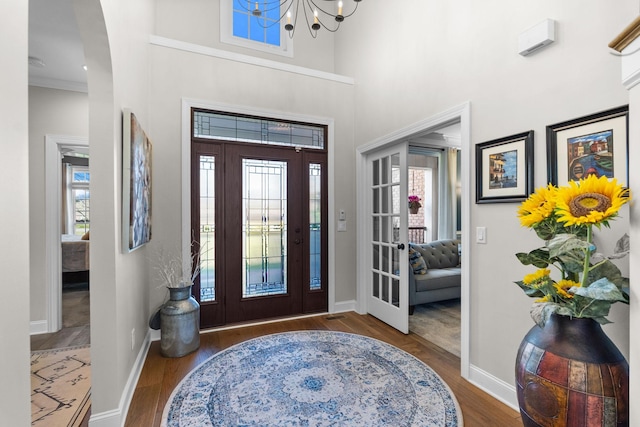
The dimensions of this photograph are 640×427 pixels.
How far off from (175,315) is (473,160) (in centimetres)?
277

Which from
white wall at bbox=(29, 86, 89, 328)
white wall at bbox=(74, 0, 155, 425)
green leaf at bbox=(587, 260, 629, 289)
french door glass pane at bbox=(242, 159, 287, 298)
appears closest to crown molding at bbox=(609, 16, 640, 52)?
green leaf at bbox=(587, 260, 629, 289)

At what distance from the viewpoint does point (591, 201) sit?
48.7 inches

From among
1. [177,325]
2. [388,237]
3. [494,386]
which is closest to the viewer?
[494,386]

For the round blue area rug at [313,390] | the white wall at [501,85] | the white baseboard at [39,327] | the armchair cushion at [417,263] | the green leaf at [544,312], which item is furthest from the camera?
the armchair cushion at [417,263]

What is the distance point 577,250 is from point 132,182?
2.50 metres

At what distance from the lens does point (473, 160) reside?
7.67 feet

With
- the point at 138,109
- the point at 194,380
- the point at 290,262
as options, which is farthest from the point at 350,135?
the point at 194,380

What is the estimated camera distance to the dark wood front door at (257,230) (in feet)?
11.2

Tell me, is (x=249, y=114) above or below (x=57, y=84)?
below

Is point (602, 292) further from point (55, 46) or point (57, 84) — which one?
point (57, 84)

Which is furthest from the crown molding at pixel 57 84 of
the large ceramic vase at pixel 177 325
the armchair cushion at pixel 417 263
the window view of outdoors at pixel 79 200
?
the window view of outdoors at pixel 79 200

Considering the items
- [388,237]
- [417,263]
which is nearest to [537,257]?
[388,237]

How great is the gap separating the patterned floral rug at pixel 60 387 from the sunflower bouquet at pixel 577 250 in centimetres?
275

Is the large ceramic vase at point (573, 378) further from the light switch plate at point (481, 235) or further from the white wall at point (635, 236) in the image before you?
the light switch plate at point (481, 235)
